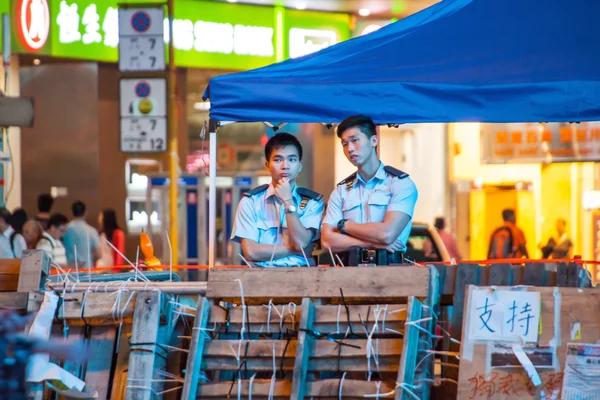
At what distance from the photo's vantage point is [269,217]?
6770 mm

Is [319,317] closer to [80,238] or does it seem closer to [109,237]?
[80,238]

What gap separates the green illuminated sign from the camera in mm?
18500

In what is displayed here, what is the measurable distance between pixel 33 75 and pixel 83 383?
13.6 metres

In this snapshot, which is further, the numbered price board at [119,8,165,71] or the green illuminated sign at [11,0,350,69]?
the green illuminated sign at [11,0,350,69]

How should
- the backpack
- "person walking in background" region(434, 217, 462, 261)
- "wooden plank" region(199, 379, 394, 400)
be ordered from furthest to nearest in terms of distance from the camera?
the backpack → "person walking in background" region(434, 217, 462, 261) → "wooden plank" region(199, 379, 394, 400)

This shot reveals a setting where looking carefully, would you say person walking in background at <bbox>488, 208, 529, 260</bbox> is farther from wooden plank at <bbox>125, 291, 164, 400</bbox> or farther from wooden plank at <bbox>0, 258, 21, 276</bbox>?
wooden plank at <bbox>125, 291, 164, 400</bbox>

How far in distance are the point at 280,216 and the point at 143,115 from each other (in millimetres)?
7656

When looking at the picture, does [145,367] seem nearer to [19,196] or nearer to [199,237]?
[199,237]

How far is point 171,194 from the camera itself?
48.0 ft

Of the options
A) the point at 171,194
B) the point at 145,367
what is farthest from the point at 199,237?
the point at 145,367

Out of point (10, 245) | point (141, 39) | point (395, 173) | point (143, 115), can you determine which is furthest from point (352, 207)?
point (141, 39)

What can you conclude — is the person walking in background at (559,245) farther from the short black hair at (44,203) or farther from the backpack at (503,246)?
the short black hair at (44,203)

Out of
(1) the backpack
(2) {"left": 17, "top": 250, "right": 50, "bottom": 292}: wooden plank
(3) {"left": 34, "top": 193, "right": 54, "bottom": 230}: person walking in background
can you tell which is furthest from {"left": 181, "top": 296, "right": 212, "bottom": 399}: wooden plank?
(1) the backpack

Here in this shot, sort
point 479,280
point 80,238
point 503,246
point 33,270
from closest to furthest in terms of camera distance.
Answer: point 479,280
point 33,270
point 80,238
point 503,246
